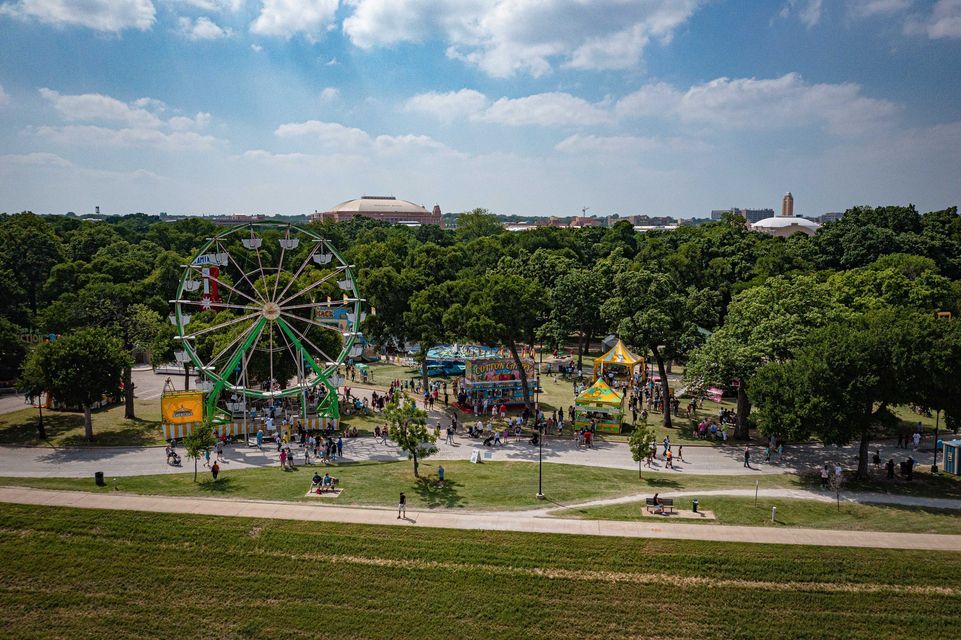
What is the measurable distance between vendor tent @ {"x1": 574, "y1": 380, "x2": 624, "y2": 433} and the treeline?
406cm

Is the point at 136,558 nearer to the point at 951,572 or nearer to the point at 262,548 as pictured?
the point at 262,548

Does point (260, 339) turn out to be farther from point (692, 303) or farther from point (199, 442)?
point (692, 303)

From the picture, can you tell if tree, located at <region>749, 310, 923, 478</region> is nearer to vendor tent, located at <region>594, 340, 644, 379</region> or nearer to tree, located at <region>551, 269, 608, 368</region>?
vendor tent, located at <region>594, 340, 644, 379</region>

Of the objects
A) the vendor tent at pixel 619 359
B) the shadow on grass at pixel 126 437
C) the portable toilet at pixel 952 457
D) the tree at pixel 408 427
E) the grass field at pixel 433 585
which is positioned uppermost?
the vendor tent at pixel 619 359

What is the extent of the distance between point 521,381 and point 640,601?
1011 inches

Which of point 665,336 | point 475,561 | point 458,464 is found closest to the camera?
point 475,561

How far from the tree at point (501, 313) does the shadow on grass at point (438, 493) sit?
1390 cm

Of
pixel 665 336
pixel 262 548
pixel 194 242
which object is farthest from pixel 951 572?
A: pixel 194 242

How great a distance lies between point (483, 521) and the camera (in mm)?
28297

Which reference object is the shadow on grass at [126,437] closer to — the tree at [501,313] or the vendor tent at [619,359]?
the tree at [501,313]

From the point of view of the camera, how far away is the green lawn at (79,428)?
131 feet

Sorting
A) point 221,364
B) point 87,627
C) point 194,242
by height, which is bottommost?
point 87,627

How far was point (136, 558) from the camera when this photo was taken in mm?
26344

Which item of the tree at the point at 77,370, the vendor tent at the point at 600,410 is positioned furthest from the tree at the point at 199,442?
the vendor tent at the point at 600,410
